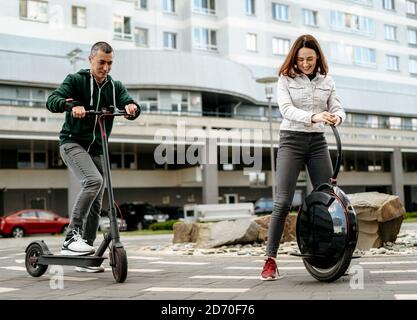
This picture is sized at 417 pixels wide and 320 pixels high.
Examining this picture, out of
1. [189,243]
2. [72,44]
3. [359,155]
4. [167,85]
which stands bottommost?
[189,243]

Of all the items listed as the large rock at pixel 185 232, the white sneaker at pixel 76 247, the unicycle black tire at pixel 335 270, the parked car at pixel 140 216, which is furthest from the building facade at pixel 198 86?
the unicycle black tire at pixel 335 270

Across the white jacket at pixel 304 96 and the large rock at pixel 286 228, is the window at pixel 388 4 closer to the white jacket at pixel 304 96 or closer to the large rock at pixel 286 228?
the large rock at pixel 286 228

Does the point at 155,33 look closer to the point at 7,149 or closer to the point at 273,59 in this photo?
the point at 273,59

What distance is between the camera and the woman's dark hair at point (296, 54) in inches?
208

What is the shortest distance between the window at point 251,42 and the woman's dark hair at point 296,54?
131 ft

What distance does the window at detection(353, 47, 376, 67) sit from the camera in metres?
48.4

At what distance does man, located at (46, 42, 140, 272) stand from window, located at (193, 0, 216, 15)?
39.3 m

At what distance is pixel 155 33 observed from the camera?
141ft

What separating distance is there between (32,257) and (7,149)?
102 feet

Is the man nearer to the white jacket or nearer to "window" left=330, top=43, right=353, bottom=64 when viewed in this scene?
the white jacket

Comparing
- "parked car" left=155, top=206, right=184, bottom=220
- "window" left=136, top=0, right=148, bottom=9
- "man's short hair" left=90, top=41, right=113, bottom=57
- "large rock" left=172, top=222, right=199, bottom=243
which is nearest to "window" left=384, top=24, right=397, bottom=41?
"window" left=136, top=0, right=148, bottom=9

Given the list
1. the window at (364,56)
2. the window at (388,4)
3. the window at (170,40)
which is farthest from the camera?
the window at (364,56)

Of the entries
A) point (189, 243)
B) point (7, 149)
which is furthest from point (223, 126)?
point (189, 243)

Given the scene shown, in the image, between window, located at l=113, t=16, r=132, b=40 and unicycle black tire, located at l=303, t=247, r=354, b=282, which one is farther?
window, located at l=113, t=16, r=132, b=40
